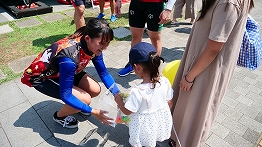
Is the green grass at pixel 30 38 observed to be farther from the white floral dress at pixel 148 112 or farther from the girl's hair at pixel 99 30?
the white floral dress at pixel 148 112

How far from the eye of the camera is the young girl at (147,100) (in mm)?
1374

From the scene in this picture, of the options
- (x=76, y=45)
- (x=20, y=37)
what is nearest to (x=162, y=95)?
(x=76, y=45)

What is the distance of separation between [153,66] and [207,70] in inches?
16.4

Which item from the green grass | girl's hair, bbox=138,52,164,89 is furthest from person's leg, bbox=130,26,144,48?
girl's hair, bbox=138,52,164,89

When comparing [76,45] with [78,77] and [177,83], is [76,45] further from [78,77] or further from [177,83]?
[177,83]

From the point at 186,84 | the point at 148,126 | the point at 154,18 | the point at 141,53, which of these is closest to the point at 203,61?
the point at 186,84

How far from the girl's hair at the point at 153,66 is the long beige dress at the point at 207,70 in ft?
1.04

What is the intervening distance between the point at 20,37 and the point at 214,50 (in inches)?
149

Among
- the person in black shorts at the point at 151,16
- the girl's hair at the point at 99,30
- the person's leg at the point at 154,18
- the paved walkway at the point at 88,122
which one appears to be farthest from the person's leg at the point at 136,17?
the girl's hair at the point at 99,30

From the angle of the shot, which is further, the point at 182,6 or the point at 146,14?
the point at 182,6

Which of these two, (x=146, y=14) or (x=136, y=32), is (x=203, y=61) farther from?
(x=136, y=32)

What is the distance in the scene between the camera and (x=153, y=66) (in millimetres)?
Result: 1376

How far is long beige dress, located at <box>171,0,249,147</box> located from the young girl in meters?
0.23

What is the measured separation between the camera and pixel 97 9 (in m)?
5.85
